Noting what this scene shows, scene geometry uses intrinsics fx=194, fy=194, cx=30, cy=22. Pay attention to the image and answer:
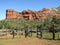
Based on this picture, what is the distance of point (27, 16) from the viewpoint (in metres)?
188

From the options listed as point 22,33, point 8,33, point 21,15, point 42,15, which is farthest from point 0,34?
point 21,15

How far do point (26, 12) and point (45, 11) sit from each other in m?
19.7

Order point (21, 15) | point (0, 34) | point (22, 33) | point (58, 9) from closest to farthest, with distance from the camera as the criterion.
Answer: point (0, 34)
point (22, 33)
point (58, 9)
point (21, 15)

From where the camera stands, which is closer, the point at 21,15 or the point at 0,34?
the point at 0,34

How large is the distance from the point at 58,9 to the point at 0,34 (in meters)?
147

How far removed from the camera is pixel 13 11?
19600cm

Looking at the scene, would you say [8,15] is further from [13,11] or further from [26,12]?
[26,12]

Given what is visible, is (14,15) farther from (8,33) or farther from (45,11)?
(8,33)

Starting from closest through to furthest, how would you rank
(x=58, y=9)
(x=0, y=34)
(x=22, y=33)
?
(x=0, y=34)
(x=22, y=33)
(x=58, y=9)

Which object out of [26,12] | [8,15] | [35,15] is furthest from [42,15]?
[8,15]

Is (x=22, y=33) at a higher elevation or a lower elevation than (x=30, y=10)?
lower

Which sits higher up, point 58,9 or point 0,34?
point 58,9

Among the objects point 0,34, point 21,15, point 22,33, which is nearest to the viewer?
point 0,34

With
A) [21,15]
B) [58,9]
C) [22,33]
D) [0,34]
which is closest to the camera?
[0,34]
